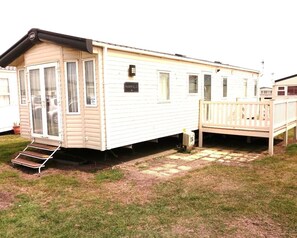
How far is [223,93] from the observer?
36.5 feet

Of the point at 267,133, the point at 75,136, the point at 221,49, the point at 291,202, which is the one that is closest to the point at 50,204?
the point at 75,136

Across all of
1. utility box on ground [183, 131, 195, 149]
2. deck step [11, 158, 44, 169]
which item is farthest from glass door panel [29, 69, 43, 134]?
utility box on ground [183, 131, 195, 149]

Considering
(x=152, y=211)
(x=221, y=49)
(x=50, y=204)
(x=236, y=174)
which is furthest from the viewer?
(x=221, y=49)

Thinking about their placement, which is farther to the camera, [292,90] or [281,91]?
[281,91]

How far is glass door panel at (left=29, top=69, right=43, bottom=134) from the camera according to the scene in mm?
7246

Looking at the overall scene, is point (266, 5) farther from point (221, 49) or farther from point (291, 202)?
point (221, 49)

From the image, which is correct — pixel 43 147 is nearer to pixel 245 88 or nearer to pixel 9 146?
pixel 9 146

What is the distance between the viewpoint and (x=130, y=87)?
697 cm

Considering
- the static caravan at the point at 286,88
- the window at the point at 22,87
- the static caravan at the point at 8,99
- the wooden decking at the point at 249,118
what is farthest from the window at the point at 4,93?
the static caravan at the point at 286,88

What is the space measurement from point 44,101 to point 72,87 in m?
1.02

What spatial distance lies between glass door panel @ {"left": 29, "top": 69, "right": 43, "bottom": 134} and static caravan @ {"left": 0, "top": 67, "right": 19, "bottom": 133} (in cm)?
540

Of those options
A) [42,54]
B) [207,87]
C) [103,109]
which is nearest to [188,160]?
[103,109]

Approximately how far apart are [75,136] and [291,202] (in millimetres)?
4766

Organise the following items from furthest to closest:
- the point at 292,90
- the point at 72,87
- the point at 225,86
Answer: the point at 292,90 < the point at 225,86 < the point at 72,87
